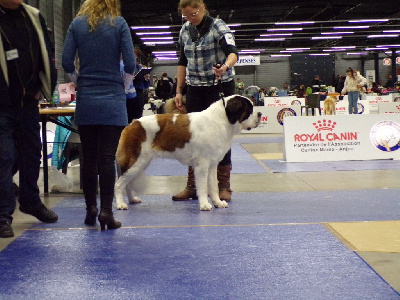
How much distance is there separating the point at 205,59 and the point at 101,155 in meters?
1.70

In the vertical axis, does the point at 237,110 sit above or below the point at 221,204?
above

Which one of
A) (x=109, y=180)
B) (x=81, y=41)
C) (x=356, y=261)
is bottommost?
(x=356, y=261)

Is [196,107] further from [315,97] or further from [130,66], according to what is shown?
[315,97]

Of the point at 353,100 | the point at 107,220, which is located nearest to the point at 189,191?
the point at 107,220

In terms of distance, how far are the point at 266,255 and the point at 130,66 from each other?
1.65 meters

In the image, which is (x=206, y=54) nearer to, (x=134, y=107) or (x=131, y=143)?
(x=131, y=143)

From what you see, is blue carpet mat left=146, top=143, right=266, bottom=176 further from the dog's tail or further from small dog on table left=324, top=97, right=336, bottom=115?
small dog on table left=324, top=97, right=336, bottom=115

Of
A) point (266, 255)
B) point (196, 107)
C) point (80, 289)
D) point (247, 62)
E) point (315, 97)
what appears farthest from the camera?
point (247, 62)

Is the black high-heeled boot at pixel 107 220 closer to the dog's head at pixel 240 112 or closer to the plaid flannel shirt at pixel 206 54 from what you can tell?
the dog's head at pixel 240 112

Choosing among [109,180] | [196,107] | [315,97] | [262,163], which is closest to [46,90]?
[109,180]

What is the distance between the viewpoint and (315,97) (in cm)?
1914

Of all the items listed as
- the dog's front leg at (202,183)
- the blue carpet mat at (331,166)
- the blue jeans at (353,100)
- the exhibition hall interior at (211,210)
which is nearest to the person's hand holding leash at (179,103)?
the exhibition hall interior at (211,210)

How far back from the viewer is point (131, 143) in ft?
16.8

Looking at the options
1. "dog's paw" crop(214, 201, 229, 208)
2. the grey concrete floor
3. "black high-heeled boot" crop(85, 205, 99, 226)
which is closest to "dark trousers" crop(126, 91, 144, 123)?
the grey concrete floor
